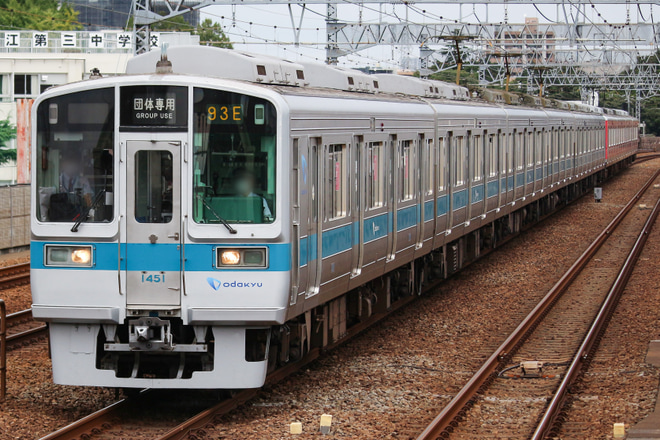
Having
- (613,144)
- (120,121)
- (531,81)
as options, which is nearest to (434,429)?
(120,121)

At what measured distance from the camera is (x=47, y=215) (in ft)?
26.5

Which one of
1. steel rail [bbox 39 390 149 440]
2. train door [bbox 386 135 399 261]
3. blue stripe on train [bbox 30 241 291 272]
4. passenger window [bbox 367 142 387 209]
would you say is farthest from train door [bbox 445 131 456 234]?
steel rail [bbox 39 390 149 440]

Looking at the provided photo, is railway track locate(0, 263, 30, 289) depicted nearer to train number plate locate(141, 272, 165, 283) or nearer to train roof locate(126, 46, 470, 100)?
train roof locate(126, 46, 470, 100)

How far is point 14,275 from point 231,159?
29.8 feet

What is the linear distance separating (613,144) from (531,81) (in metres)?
11.2

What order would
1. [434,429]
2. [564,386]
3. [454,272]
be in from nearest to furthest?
[434,429] → [564,386] → [454,272]

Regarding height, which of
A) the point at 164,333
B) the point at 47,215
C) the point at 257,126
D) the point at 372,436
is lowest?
the point at 372,436

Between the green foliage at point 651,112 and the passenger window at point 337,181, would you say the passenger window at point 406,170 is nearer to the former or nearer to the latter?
the passenger window at point 337,181

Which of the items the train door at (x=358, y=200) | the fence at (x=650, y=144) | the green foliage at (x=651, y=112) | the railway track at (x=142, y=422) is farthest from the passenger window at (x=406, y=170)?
the green foliage at (x=651, y=112)

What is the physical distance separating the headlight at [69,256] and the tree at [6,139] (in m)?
35.4

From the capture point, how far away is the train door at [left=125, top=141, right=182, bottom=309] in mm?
7949

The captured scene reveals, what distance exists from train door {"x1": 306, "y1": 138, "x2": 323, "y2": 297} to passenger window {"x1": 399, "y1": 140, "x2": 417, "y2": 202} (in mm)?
3011

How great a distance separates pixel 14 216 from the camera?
19203mm

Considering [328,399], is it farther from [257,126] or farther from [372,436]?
[257,126]
